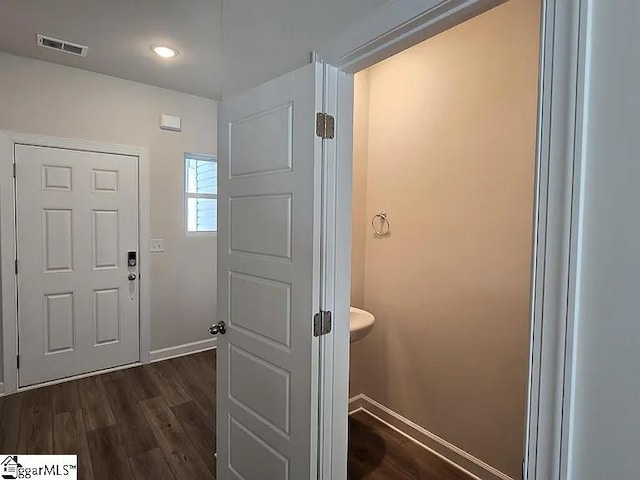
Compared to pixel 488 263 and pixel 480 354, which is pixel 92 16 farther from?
pixel 480 354

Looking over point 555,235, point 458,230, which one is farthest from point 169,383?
point 555,235

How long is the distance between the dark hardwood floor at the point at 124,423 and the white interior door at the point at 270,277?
0.53 meters

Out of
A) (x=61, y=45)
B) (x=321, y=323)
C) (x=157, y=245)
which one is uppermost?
(x=61, y=45)

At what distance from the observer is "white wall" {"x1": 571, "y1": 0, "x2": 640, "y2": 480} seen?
69cm

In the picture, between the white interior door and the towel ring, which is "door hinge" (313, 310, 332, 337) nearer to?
the white interior door

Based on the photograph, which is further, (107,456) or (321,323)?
(107,456)

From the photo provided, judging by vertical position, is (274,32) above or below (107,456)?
above

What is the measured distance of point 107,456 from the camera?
7.21ft

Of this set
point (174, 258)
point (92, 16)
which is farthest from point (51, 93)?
point (174, 258)

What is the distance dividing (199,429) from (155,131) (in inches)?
104

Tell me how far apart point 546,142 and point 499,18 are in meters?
1.50

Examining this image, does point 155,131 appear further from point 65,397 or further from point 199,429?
point 199,429

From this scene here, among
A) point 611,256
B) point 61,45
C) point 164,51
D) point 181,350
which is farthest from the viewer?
point 181,350

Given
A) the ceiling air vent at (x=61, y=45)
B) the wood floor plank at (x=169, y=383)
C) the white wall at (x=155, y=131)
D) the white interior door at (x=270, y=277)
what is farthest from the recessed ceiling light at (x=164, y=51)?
the wood floor plank at (x=169, y=383)
